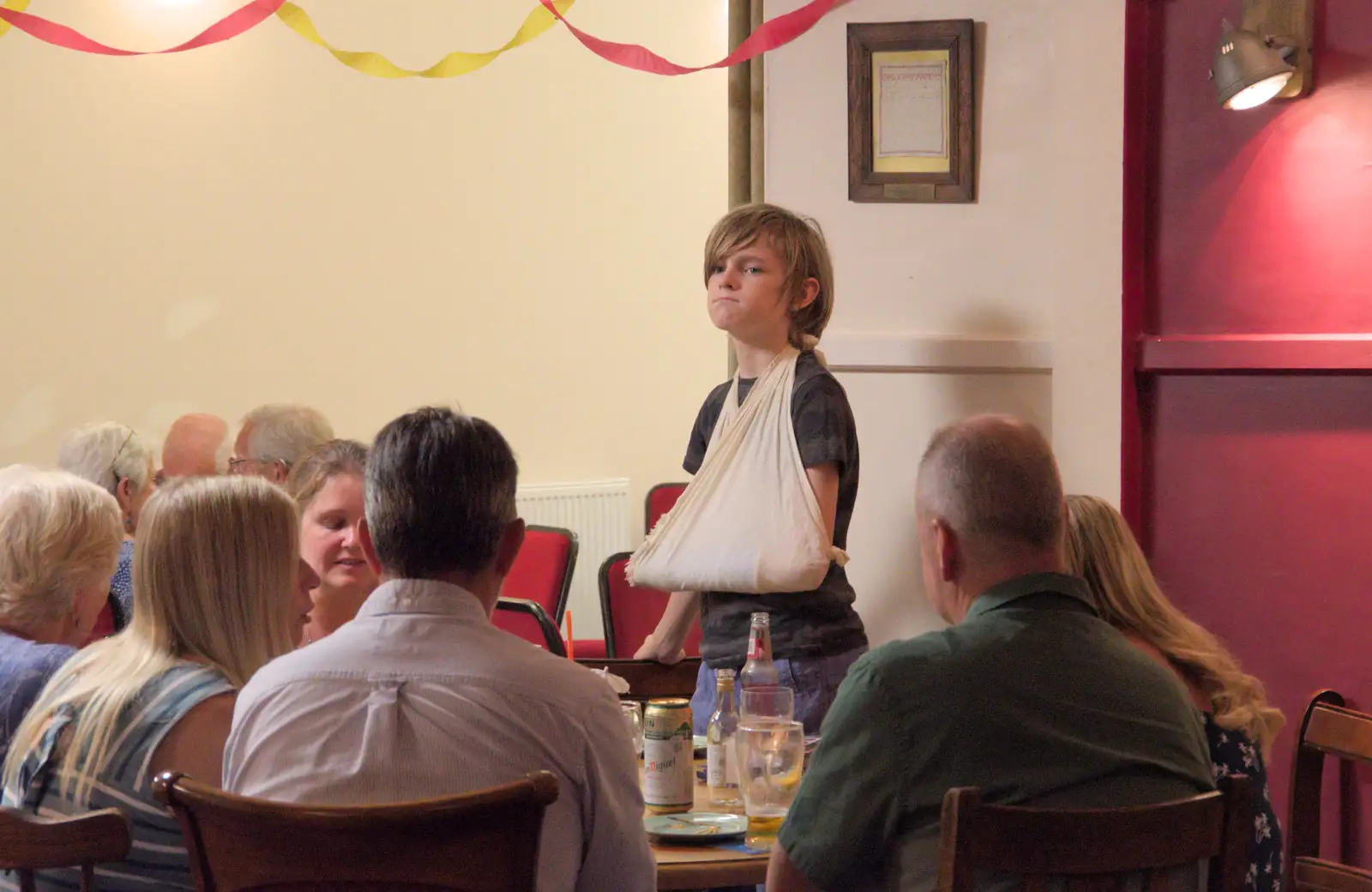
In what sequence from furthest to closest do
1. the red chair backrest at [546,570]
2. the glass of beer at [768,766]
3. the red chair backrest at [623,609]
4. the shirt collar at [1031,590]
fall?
1. the red chair backrest at [546,570]
2. the red chair backrest at [623,609]
3. the glass of beer at [768,766]
4. the shirt collar at [1031,590]

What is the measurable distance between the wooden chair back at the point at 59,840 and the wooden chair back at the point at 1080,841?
898 mm

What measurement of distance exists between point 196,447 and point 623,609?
1.39 meters

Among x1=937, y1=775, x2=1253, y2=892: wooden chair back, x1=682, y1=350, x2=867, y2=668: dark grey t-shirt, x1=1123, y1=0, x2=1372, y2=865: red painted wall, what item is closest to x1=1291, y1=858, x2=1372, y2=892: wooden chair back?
x1=1123, y1=0, x2=1372, y2=865: red painted wall

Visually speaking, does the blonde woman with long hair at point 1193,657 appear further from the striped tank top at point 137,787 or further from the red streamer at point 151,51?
the red streamer at point 151,51

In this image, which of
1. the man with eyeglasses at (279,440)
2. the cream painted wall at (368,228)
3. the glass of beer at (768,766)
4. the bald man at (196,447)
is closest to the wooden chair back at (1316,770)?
the glass of beer at (768,766)

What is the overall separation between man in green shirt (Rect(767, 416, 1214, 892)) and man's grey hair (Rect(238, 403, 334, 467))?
6.51ft

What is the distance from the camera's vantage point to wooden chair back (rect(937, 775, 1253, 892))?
135 centimetres

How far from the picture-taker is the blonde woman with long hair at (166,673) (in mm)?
1735

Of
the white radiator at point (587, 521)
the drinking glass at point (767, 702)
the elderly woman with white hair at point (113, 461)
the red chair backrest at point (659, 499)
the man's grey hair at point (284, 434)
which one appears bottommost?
the white radiator at point (587, 521)

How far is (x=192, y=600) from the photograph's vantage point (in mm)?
1830

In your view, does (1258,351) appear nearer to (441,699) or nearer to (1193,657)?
(1193,657)

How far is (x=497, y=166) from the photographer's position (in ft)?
18.9

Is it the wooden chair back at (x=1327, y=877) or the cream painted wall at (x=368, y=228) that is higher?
the cream painted wall at (x=368, y=228)

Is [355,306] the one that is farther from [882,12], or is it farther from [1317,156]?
[1317,156]
